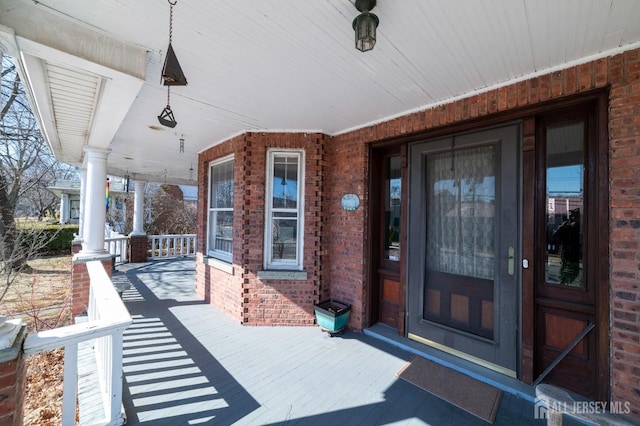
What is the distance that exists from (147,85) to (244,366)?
10.4ft

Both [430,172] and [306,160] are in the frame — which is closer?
[430,172]

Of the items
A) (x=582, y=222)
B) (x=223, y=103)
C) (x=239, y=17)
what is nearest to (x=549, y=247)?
(x=582, y=222)

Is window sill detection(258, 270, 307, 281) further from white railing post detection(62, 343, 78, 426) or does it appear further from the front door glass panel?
white railing post detection(62, 343, 78, 426)

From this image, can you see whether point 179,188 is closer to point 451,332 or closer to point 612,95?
point 451,332

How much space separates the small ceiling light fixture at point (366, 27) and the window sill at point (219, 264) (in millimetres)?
3708

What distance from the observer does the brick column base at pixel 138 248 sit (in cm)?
846

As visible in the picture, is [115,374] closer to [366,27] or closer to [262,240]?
[262,240]

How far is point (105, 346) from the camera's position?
224cm

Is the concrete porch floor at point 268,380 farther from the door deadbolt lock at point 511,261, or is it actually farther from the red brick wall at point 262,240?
the door deadbolt lock at point 511,261

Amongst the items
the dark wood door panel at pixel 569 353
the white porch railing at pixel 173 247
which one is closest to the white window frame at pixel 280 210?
the dark wood door panel at pixel 569 353

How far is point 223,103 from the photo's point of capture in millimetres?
3168

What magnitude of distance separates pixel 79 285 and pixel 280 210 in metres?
3.23

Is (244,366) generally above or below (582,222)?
below

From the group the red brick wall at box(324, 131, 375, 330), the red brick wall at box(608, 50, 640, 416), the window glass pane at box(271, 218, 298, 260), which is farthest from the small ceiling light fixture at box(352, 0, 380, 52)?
the window glass pane at box(271, 218, 298, 260)
